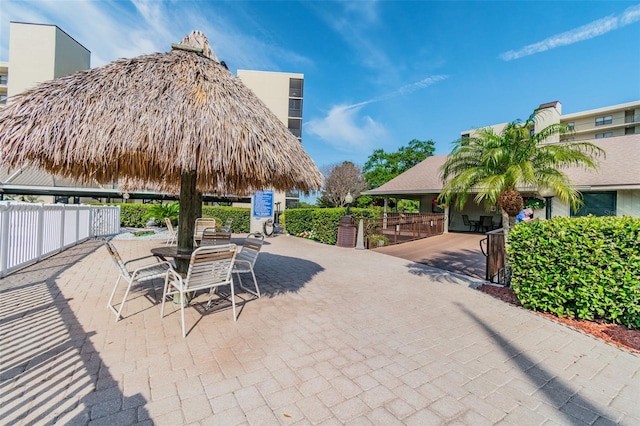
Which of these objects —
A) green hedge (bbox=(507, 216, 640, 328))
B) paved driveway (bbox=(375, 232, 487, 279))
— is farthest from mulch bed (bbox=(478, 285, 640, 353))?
paved driveway (bbox=(375, 232, 487, 279))

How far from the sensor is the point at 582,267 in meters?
4.07

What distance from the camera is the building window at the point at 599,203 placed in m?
11.2

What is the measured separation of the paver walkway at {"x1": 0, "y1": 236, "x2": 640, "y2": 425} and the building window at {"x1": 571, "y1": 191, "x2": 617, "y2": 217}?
426 inches

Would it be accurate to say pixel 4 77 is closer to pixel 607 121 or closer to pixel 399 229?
pixel 399 229

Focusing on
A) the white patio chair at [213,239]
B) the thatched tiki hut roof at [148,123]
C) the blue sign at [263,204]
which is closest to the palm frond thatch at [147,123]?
the thatched tiki hut roof at [148,123]

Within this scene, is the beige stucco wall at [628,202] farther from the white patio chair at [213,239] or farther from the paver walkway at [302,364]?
the white patio chair at [213,239]

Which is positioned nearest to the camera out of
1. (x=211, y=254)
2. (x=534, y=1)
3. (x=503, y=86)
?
(x=211, y=254)

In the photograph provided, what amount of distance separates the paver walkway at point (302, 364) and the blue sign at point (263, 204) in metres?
9.66

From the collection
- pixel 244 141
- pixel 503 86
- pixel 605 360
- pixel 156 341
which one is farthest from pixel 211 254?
pixel 503 86

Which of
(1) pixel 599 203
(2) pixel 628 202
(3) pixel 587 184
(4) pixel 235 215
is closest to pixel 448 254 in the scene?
(3) pixel 587 184

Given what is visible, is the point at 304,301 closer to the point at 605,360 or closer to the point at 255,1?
the point at 605,360

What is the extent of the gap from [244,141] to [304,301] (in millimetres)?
2855

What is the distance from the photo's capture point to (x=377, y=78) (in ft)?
58.1

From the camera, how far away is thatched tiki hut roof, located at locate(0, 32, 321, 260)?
3.33m
